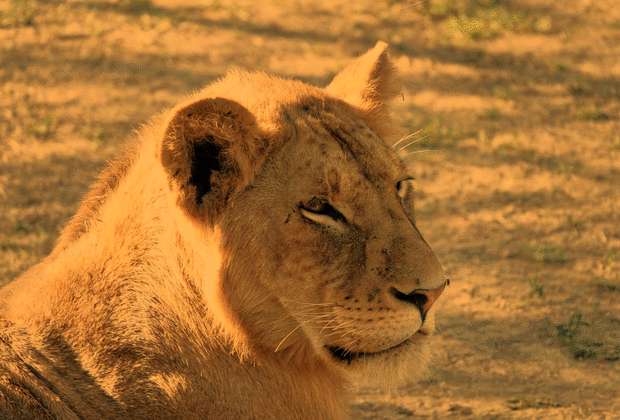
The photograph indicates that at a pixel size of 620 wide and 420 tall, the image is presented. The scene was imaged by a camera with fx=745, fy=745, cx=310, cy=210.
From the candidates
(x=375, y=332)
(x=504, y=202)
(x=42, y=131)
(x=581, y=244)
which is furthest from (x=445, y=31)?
(x=375, y=332)

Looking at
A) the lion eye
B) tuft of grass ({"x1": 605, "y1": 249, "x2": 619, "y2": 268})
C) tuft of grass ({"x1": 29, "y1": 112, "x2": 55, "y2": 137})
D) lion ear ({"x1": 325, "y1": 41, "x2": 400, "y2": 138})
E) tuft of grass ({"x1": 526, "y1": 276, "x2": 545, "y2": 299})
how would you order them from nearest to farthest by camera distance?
the lion eye → lion ear ({"x1": 325, "y1": 41, "x2": 400, "y2": 138}) → tuft of grass ({"x1": 526, "y1": 276, "x2": 545, "y2": 299}) → tuft of grass ({"x1": 605, "y1": 249, "x2": 619, "y2": 268}) → tuft of grass ({"x1": 29, "y1": 112, "x2": 55, "y2": 137})

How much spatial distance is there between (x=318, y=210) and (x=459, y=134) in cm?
529

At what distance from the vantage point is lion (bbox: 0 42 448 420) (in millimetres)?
2971

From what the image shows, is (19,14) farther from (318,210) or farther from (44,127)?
(318,210)

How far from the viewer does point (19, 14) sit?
10.2 m

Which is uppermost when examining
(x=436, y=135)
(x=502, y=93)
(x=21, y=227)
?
(x=502, y=93)

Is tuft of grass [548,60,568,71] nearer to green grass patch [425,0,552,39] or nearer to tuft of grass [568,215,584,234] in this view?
green grass patch [425,0,552,39]

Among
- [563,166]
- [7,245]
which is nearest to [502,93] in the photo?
[563,166]

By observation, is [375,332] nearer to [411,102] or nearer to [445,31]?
[411,102]

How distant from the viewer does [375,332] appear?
306 cm

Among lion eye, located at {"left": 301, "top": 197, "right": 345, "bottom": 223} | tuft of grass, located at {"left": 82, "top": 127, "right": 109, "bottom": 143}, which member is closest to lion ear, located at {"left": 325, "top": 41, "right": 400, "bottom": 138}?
lion eye, located at {"left": 301, "top": 197, "right": 345, "bottom": 223}

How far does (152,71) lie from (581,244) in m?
5.43

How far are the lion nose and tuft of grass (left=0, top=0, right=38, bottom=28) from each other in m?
8.72

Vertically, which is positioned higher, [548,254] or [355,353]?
[548,254]
